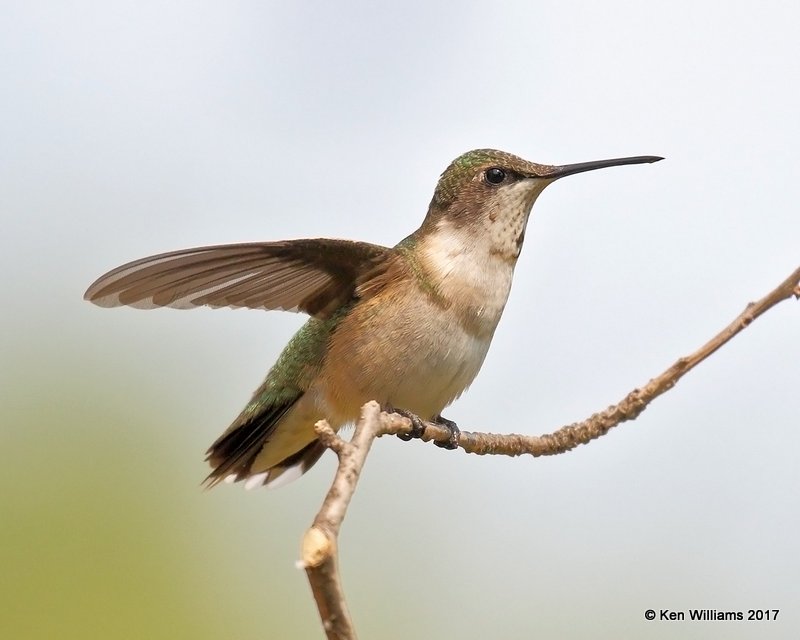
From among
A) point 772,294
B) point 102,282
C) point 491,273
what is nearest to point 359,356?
point 491,273

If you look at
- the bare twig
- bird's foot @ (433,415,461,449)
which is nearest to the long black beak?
bird's foot @ (433,415,461,449)

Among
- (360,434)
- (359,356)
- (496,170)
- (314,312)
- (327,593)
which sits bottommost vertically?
(327,593)

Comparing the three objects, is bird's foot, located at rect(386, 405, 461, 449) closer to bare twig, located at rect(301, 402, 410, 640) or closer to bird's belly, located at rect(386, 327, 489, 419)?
bird's belly, located at rect(386, 327, 489, 419)

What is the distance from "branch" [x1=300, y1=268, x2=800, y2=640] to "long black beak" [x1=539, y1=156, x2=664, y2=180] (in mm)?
1099

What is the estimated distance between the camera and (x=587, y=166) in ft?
11.0

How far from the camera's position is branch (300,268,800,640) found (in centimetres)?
114

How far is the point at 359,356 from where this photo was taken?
316cm

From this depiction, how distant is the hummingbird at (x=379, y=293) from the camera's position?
10.0 feet

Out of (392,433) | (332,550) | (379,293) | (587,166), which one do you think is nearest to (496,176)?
(587,166)

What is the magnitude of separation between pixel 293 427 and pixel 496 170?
116cm

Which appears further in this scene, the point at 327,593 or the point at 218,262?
the point at 218,262

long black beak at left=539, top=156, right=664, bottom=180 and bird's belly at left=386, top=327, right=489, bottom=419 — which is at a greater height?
long black beak at left=539, top=156, right=664, bottom=180

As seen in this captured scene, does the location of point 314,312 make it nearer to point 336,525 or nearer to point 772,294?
point 772,294

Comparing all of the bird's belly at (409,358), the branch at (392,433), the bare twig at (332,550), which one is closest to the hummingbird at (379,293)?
the bird's belly at (409,358)
